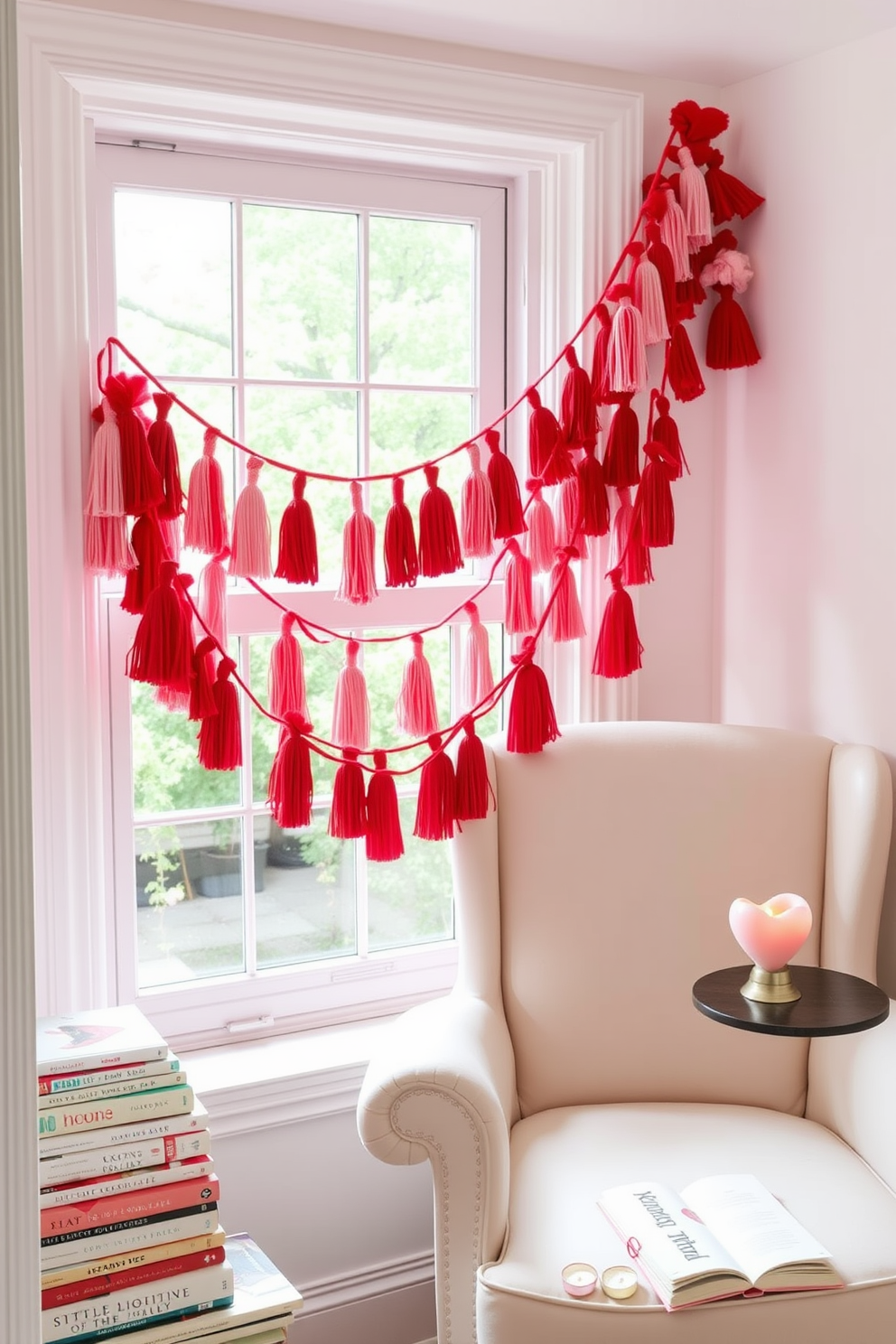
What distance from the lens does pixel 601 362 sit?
2338 mm

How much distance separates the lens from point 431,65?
221 centimetres

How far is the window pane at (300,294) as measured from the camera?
2.31 meters

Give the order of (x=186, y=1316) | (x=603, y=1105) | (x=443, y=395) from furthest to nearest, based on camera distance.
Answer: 1. (x=443, y=395)
2. (x=603, y=1105)
3. (x=186, y=1316)

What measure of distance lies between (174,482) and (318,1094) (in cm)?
111

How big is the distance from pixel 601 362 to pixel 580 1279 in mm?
1540

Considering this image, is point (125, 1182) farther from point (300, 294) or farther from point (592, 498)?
point (300, 294)

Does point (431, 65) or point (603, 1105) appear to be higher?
point (431, 65)

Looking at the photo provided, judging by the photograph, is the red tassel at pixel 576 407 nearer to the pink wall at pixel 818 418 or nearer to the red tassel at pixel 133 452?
the pink wall at pixel 818 418

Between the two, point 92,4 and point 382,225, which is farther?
point 382,225

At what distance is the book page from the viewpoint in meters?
1.65

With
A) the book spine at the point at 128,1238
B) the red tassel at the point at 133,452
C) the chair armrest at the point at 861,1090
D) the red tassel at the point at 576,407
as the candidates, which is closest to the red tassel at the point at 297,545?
the red tassel at the point at 133,452

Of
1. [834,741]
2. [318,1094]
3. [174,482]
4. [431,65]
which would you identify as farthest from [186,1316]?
[431,65]

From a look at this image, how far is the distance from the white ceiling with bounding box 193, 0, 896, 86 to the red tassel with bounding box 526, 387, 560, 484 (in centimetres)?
61

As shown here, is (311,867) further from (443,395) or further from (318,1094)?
(443,395)
